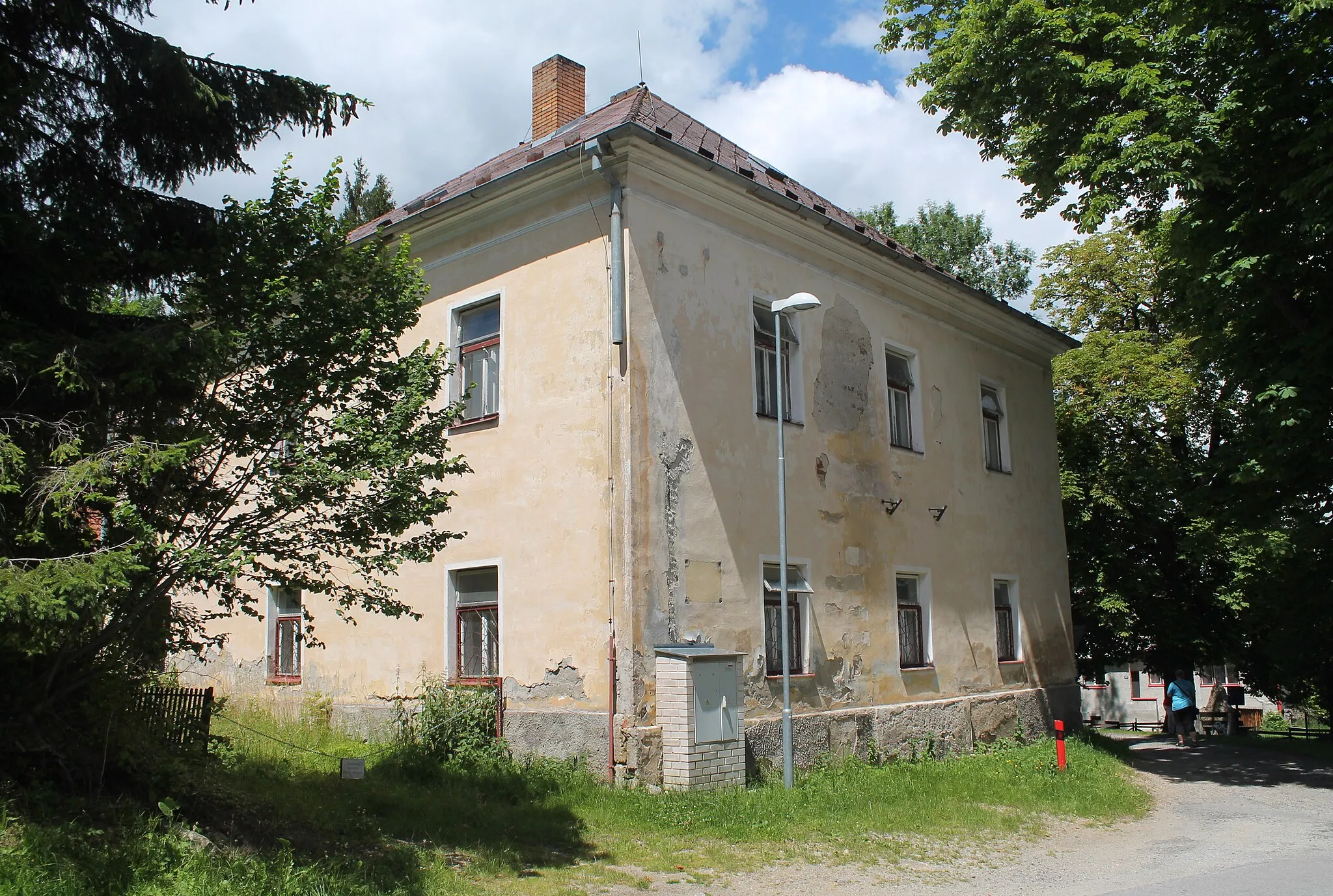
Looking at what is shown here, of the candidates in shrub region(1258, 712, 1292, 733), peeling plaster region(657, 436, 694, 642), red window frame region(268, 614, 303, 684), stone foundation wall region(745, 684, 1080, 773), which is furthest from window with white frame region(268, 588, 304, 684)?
shrub region(1258, 712, 1292, 733)

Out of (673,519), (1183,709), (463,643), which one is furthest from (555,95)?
(1183,709)

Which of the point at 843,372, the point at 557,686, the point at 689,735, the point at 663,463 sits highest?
the point at 843,372

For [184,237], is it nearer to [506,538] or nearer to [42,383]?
[42,383]

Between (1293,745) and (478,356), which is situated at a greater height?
(478,356)

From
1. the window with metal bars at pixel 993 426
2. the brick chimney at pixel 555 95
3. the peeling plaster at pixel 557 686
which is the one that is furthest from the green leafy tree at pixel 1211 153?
the peeling plaster at pixel 557 686

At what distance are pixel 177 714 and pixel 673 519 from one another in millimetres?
5199

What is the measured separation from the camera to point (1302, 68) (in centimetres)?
1288

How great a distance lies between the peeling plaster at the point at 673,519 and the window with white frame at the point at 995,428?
825cm

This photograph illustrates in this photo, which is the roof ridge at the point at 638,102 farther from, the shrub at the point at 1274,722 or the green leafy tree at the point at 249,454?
the shrub at the point at 1274,722

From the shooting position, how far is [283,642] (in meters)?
15.1

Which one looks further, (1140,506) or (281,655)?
(1140,506)

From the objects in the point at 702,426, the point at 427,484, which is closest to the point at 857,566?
the point at 702,426

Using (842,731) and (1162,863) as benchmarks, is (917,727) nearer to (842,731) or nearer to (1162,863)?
(842,731)

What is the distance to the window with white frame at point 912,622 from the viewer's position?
49.2 ft
